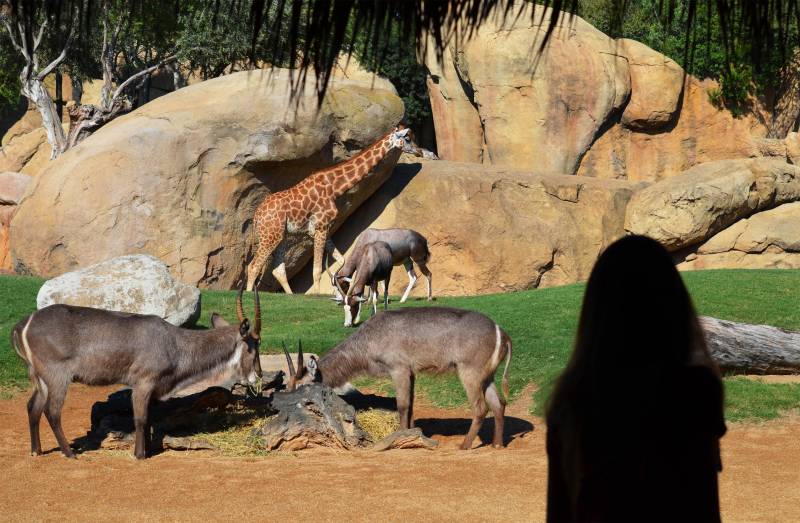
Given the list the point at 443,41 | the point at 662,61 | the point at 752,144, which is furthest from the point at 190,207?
the point at 443,41

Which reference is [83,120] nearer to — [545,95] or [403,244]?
[545,95]

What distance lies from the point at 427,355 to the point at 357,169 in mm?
11617

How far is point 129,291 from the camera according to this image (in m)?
13.8

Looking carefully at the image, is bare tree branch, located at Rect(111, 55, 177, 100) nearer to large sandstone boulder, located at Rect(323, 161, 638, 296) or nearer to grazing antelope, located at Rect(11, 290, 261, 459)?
large sandstone boulder, located at Rect(323, 161, 638, 296)

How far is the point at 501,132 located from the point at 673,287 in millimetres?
23065

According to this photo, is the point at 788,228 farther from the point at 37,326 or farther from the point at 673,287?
the point at 673,287

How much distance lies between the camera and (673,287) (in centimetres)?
251

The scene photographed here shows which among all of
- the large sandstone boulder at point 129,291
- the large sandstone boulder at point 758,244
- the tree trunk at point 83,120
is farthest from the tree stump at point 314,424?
the tree trunk at point 83,120

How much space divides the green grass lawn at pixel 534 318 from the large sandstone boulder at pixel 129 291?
905 millimetres

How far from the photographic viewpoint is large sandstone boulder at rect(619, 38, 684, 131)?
81.8 ft

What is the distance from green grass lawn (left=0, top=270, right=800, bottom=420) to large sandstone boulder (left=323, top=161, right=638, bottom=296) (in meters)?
3.29

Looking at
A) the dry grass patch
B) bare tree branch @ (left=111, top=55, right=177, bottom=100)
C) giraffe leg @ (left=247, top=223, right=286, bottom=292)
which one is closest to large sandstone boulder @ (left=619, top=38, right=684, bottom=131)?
giraffe leg @ (left=247, top=223, right=286, bottom=292)

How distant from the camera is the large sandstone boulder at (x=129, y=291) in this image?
1368cm

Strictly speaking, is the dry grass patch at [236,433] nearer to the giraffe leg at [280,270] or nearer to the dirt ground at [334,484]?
the dirt ground at [334,484]
